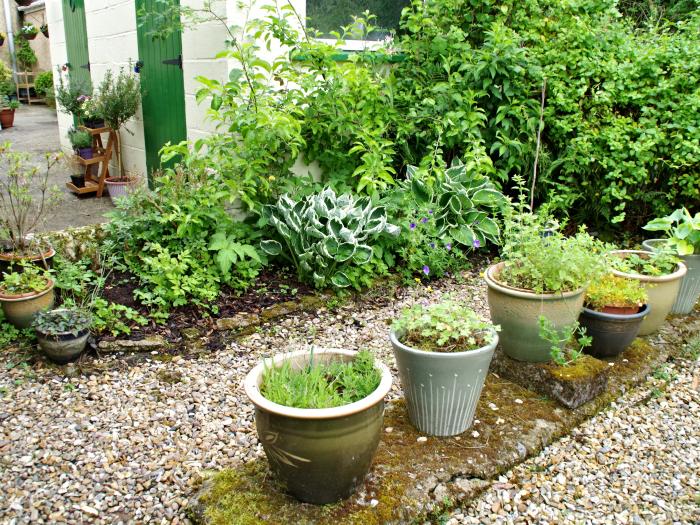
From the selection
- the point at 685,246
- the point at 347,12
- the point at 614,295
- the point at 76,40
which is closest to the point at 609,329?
the point at 614,295

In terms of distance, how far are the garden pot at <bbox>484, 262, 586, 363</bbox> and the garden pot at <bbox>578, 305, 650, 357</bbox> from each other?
0.82ft

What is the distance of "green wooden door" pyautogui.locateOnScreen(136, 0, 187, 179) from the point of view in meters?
5.39

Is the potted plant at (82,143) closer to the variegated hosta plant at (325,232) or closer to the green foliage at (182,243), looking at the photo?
the green foliage at (182,243)

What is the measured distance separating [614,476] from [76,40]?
304 inches

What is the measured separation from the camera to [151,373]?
3.40 metres

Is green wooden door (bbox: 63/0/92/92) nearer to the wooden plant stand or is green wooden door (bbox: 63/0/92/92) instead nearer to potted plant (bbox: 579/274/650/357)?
the wooden plant stand

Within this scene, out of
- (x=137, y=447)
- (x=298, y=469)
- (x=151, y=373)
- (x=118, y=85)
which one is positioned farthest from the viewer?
(x=118, y=85)

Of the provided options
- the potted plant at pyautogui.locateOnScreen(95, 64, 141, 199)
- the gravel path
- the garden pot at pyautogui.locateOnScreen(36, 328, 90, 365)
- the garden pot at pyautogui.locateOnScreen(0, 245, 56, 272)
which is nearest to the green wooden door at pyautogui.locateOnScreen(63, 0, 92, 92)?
the potted plant at pyautogui.locateOnScreen(95, 64, 141, 199)

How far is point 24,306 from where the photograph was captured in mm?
3510

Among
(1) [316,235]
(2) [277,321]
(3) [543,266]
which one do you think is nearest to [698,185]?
(3) [543,266]

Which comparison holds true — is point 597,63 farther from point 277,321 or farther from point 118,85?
point 118,85

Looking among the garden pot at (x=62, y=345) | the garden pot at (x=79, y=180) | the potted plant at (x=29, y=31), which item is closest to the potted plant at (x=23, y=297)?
the garden pot at (x=62, y=345)

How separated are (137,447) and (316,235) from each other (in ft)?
6.26

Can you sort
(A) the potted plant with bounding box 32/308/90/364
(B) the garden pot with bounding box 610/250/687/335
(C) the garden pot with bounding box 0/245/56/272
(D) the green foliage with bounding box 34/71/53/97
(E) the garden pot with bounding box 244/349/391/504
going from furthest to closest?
(D) the green foliage with bounding box 34/71/53/97 < (C) the garden pot with bounding box 0/245/56/272 < (B) the garden pot with bounding box 610/250/687/335 < (A) the potted plant with bounding box 32/308/90/364 < (E) the garden pot with bounding box 244/349/391/504
